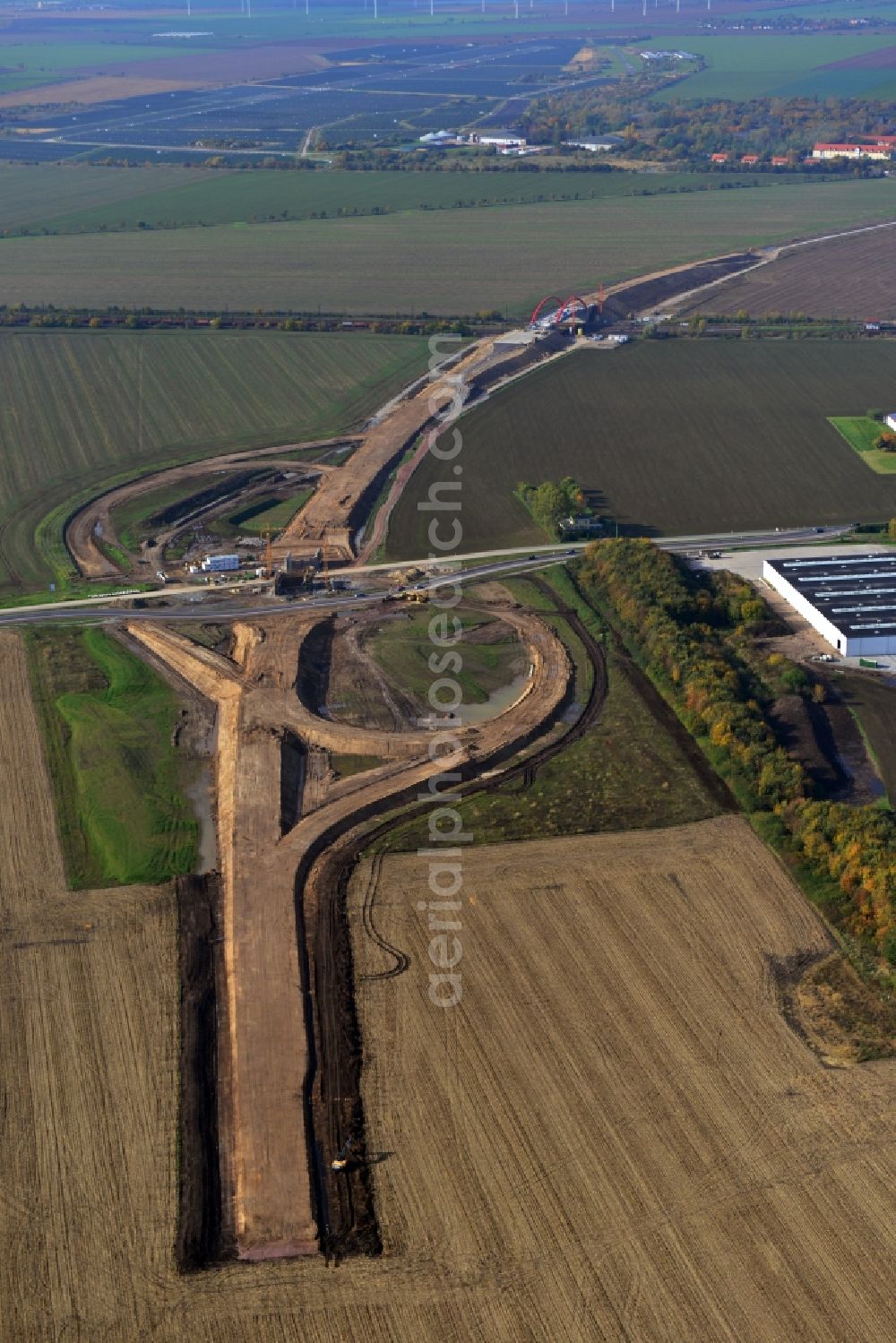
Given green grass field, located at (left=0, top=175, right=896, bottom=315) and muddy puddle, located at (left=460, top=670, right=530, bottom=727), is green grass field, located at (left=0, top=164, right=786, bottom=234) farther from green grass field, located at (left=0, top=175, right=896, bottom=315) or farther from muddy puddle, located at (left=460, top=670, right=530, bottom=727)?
muddy puddle, located at (left=460, top=670, right=530, bottom=727)

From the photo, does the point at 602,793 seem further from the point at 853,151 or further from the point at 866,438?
the point at 853,151

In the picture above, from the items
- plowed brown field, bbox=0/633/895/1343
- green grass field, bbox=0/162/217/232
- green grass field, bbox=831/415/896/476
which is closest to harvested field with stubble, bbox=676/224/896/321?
green grass field, bbox=831/415/896/476

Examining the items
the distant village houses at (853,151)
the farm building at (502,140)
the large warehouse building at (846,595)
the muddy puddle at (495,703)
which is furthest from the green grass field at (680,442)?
the farm building at (502,140)

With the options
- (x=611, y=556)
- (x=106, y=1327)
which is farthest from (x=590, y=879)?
(x=611, y=556)

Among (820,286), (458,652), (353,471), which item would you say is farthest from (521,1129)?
(820,286)

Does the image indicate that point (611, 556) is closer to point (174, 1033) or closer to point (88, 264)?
point (174, 1033)

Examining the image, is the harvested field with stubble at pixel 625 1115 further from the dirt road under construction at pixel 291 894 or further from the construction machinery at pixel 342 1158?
the dirt road under construction at pixel 291 894
